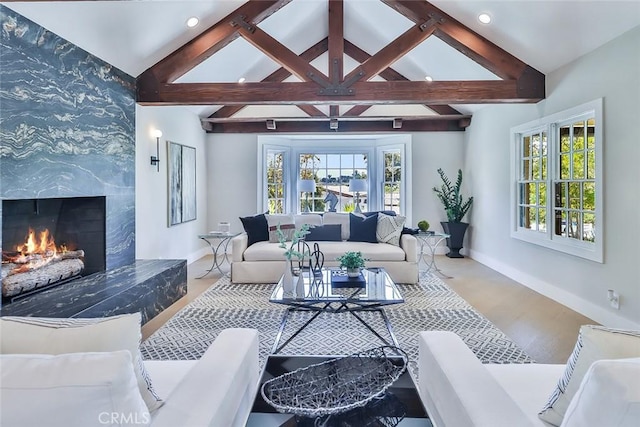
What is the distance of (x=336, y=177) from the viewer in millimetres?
7480

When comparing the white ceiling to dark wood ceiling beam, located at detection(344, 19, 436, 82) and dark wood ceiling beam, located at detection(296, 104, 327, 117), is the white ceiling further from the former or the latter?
dark wood ceiling beam, located at detection(296, 104, 327, 117)

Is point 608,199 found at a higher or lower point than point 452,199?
lower

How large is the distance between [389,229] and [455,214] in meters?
2.15

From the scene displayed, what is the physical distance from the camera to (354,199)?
747cm

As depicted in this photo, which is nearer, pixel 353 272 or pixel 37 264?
pixel 37 264

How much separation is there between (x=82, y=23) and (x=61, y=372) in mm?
3445

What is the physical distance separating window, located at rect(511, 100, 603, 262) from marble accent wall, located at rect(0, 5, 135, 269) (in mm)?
4764

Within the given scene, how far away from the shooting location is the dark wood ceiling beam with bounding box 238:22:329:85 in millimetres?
4316

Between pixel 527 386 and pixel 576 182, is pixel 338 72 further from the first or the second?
pixel 527 386

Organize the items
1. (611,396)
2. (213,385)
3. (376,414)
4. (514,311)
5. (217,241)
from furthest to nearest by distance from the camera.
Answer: (217,241) → (514,311) → (376,414) → (213,385) → (611,396)

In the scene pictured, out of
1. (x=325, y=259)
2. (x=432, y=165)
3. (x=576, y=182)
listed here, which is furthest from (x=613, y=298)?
(x=432, y=165)

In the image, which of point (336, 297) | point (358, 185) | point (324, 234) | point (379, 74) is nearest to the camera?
point (336, 297)

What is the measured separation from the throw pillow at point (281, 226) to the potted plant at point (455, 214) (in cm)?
302

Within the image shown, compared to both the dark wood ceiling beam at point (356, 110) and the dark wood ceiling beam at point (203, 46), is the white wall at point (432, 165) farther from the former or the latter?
the dark wood ceiling beam at point (203, 46)
